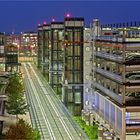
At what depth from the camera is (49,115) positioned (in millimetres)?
104812

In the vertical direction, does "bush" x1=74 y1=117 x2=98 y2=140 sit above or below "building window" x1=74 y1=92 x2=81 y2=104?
below

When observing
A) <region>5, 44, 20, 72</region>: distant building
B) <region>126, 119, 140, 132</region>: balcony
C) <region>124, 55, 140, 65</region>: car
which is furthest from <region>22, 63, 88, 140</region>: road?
<region>5, 44, 20, 72</region>: distant building

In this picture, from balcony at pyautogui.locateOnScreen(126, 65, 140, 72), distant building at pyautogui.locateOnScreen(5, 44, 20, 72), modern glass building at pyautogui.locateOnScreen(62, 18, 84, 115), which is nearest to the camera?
balcony at pyautogui.locateOnScreen(126, 65, 140, 72)

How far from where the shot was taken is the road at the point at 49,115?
8556 centimetres

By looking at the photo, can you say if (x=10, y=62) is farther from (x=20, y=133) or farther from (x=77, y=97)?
(x=20, y=133)

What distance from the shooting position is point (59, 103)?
121062mm

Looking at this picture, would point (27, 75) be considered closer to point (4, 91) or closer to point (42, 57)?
point (42, 57)

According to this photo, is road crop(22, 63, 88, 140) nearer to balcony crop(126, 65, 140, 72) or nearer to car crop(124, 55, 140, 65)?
balcony crop(126, 65, 140, 72)

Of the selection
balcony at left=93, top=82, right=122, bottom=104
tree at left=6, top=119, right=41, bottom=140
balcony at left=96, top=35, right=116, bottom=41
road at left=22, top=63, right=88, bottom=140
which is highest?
balcony at left=96, top=35, right=116, bottom=41

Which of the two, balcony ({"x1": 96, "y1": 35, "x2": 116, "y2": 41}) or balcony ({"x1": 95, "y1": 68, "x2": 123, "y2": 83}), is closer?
balcony ({"x1": 95, "y1": 68, "x2": 123, "y2": 83})

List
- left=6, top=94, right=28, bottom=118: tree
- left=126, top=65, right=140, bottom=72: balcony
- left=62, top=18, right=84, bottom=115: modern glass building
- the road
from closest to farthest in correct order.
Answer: left=126, top=65, right=140, bottom=72: balcony
the road
left=6, top=94, right=28, bottom=118: tree
left=62, top=18, right=84, bottom=115: modern glass building

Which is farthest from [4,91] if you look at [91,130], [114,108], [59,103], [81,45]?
[114,108]

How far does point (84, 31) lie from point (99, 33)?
71.4 ft

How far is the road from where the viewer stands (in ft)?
281
